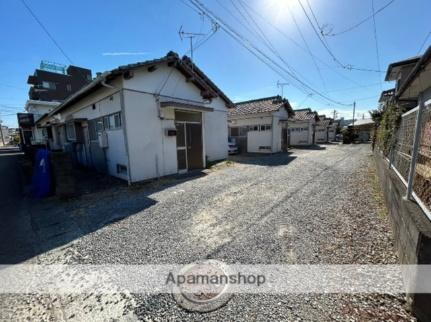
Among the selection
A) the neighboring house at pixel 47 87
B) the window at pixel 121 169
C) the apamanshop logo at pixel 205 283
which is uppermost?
the neighboring house at pixel 47 87

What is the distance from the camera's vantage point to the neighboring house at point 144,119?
6738 millimetres

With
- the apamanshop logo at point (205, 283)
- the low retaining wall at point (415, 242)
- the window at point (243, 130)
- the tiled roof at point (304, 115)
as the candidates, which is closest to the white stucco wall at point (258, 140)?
the window at point (243, 130)

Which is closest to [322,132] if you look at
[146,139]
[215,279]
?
[146,139]

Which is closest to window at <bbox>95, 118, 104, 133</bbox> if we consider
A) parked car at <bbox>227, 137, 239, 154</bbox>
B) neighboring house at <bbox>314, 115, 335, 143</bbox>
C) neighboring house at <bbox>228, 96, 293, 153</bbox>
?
parked car at <bbox>227, 137, 239, 154</bbox>

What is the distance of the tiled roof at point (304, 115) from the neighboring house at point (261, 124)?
5401 millimetres

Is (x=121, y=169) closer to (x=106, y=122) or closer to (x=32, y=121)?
(x=106, y=122)

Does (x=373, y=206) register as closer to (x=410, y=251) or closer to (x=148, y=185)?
(x=410, y=251)

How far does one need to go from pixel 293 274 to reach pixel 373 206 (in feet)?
10.6

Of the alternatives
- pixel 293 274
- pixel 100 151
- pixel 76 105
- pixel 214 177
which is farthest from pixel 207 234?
pixel 76 105

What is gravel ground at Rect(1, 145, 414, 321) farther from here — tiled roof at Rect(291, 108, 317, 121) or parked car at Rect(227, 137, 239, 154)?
tiled roof at Rect(291, 108, 317, 121)

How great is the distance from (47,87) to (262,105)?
109 feet

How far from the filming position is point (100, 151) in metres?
8.86

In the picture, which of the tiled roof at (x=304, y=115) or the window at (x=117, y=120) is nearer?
the window at (x=117, y=120)

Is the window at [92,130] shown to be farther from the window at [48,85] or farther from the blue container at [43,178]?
the window at [48,85]
